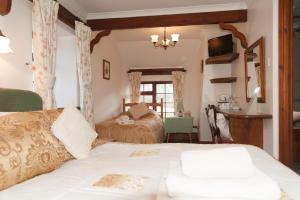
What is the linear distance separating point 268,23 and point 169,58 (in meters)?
3.80

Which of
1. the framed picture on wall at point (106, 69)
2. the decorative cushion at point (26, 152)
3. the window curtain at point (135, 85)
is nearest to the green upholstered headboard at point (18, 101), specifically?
the decorative cushion at point (26, 152)

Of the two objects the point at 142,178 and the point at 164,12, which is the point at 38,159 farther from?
the point at 164,12

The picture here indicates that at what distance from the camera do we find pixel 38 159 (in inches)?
48.3

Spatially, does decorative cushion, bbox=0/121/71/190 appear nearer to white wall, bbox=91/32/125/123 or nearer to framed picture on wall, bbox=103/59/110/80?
white wall, bbox=91/32/125/123

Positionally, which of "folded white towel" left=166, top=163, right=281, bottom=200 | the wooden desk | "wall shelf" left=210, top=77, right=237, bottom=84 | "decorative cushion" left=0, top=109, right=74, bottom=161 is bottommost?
the wooden desk

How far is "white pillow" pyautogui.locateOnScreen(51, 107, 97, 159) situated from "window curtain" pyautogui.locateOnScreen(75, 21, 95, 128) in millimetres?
2015

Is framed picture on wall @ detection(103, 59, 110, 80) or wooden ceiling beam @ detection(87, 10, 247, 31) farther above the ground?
wooden ceiling beam @ detection(87, 10, 247, 31)

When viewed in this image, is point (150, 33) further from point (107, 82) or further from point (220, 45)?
point (220, 45)

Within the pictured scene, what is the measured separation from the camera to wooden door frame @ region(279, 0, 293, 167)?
8.82ft

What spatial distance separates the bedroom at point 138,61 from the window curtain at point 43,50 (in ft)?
0.33

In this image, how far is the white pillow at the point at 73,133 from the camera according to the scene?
150 cm

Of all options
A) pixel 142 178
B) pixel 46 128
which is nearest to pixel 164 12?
pixel 46 128

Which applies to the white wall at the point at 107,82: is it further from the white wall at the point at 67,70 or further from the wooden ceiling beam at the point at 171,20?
the white wall at the point at 67,70

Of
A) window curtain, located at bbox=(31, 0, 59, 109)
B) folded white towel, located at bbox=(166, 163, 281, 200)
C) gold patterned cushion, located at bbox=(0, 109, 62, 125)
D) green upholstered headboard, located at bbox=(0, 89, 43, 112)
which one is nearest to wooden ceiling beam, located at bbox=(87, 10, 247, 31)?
window curtain, located at bbox=(31, 0, 59, 109)
